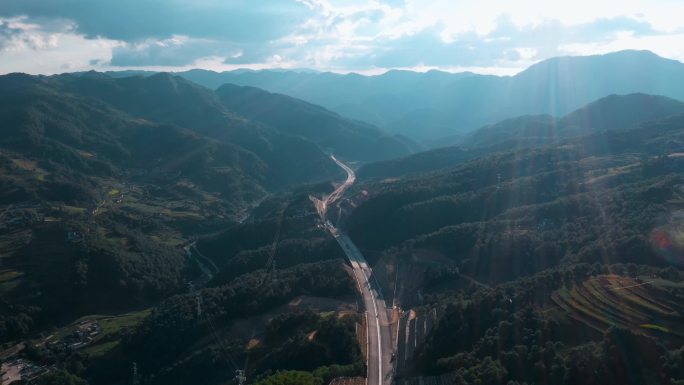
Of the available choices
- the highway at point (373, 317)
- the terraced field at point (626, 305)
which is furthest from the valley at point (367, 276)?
the highway at point (373, 317)

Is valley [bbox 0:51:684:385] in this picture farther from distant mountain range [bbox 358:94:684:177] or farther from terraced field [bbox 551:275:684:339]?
distant mountain range [bbox 358:94:684:177]

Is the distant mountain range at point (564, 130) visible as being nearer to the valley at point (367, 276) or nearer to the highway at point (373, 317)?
the valley at point (367, 276)

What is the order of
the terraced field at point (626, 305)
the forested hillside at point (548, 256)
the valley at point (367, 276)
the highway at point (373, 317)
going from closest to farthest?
Result: the forested hillside at point (548, 256), the terraced field at point (626, 305), the valley at point (367, 276), the highway at point (373, 317)

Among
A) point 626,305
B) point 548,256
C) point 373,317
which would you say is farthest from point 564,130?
point 626,305

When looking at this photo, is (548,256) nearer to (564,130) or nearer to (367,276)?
(367,276)

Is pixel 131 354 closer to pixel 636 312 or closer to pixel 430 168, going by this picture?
pixel 636 312

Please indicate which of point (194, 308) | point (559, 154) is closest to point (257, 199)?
point (559, 154)
